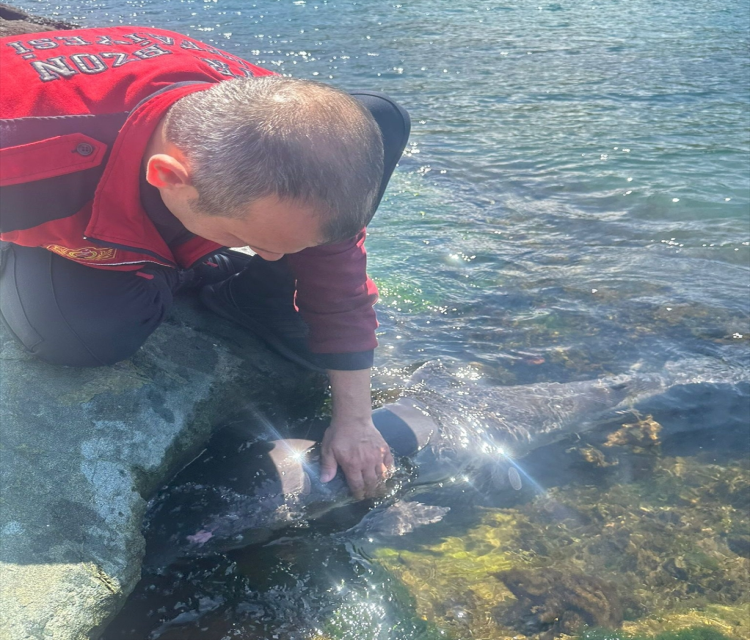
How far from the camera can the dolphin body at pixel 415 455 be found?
8.93 ft

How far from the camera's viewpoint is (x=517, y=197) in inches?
246

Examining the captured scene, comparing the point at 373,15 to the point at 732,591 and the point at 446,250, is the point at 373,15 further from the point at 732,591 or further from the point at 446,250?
the point at 732,591

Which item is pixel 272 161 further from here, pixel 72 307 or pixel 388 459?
pixel 388 459

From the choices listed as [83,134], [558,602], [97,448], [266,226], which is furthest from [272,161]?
[558,602]

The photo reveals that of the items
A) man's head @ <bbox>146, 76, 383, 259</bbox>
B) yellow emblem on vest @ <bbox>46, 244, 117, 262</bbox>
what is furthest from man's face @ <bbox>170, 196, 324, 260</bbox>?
yellow emblem on vest @ <bbox>46, 244, 117, 262</bbox>

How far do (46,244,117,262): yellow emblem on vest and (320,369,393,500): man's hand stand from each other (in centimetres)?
95

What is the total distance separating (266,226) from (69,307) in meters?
1.02

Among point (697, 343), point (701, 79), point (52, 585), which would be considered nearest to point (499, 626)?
point (52, 585)

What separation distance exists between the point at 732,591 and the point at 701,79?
7.95 meters

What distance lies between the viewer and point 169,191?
208 centimetres

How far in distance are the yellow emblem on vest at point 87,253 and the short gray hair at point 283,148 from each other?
0.59 metres

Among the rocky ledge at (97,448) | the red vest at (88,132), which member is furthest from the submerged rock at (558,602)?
the red vest at (88,132)

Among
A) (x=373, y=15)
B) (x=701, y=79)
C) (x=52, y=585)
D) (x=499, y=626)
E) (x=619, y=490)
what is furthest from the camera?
(x=373, y=15)

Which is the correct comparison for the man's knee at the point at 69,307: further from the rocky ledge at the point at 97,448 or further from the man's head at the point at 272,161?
Result: the man's head at the point at 272,161
